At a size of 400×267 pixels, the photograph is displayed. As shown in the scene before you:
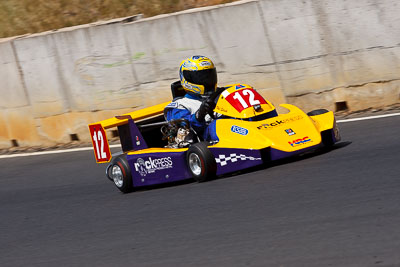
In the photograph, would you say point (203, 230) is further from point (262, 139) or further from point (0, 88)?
point (0, 88)

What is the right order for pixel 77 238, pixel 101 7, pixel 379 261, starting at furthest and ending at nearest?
1. pixel 101 7
2. pixel 77 238
3. pixel 379 261

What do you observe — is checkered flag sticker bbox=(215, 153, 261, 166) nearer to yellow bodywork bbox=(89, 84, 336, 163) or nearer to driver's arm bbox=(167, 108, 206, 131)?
yellow bodywork bbox=(89, 84, 336, 163)

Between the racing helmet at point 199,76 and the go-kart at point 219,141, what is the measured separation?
0.85 feet

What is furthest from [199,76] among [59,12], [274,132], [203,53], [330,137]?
[59,12]

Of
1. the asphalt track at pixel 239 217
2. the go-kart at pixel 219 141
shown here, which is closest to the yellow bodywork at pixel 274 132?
the go-kart at pixel 219 141

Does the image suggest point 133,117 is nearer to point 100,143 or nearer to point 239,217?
point 100,143

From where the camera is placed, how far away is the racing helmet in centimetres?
726

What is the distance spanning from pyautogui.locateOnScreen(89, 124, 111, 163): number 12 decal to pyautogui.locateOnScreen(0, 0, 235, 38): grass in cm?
365

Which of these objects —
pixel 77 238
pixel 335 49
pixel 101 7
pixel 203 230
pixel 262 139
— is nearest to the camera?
pixel 203 230

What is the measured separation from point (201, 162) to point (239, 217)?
134 centimetres

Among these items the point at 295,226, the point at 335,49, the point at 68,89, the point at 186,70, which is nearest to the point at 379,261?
the point at 295,226

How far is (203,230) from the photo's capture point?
5.19 metres

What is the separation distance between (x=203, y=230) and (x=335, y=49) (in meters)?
4.00

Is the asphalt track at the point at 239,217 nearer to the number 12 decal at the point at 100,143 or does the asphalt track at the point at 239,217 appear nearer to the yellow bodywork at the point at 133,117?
the number 12 decal at the point at 100,143
